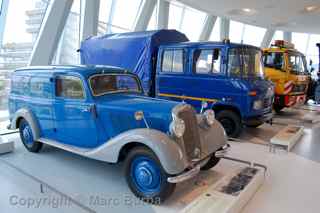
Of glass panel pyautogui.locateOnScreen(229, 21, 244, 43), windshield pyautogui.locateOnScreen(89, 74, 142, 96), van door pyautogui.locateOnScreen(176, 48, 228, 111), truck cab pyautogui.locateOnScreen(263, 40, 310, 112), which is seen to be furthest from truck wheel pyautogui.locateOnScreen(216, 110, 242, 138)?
glass panel pyautogui.locateOnScreen(229, 21, 244, 43)

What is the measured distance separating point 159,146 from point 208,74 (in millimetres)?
2706

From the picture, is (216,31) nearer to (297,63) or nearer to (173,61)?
(297,63)

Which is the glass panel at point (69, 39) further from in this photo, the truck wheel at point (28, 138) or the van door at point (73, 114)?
the van door at point (73, 114)

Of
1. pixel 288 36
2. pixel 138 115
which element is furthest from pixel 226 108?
pixel 288 36

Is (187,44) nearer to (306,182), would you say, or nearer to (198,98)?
(198,98)

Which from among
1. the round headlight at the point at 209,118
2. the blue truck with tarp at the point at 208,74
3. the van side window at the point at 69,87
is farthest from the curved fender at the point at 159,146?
the blue truck with tarp at the point at 208,74

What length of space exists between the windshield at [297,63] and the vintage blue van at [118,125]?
184 inches

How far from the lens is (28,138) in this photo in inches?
158

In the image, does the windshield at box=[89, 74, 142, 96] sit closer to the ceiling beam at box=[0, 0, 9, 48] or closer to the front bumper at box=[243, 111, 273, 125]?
the front bumper at box=[243, 111, 273, 125]

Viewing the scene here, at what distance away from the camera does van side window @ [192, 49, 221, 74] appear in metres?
4.70

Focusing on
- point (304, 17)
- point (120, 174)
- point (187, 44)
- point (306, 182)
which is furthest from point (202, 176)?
point (304, 17)

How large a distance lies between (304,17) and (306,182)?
11.1 metres

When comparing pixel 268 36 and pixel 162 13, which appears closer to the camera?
pixel 162 13

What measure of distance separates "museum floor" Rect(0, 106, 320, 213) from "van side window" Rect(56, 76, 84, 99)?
3.05 feet
